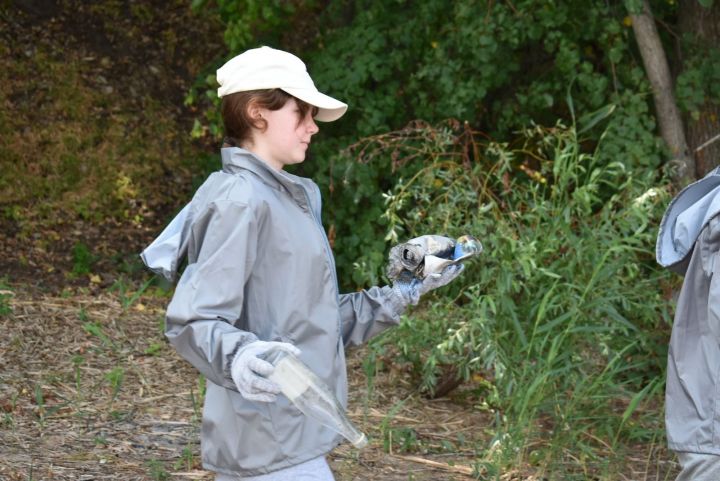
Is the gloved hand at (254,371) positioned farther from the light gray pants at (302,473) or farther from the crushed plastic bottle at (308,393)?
the light gray pants at (302,473)

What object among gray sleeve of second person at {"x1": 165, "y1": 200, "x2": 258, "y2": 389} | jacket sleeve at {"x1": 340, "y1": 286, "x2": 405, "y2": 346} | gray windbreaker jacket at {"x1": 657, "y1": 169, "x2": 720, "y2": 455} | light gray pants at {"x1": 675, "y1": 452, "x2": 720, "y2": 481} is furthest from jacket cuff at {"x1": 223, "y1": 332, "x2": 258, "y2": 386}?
light gray pants at {"x1": 675, "y1": 452, "x2": 720, "y2": 481}

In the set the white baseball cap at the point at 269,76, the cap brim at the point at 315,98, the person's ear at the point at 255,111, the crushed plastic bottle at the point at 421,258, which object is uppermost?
the white baseball cap at the point at 269,76

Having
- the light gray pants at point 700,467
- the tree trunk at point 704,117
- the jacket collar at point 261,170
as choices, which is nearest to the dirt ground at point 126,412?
the light gray pants at point 700,467

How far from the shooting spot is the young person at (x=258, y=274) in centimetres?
241

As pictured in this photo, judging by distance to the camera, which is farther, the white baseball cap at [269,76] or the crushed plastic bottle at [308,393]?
the white baseball cap at [269,76]

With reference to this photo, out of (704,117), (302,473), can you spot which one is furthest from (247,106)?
(704,117)

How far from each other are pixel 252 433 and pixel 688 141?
15.3ft

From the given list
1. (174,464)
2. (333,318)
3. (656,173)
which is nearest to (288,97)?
(333,318)

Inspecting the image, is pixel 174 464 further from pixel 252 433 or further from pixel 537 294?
pixel 252 433

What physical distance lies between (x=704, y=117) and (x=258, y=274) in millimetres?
4570

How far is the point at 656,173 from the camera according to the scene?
5.82 meters

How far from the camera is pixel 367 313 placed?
9.53 ft

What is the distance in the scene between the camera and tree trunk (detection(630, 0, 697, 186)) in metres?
6.36

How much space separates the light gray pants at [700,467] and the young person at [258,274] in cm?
101
